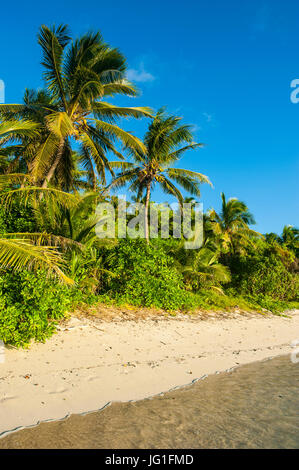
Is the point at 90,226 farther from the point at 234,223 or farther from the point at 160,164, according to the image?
the point at 234,223

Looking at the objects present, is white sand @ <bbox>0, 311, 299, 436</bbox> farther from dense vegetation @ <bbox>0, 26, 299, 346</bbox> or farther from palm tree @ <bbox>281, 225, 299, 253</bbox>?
palm tree @ <bbox>281, 225, 299, 253</bbox>

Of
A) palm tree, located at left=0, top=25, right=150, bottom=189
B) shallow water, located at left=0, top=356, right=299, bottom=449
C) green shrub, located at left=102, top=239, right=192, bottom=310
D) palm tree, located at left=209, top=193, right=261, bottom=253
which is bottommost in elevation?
shallow water, located at left=0, top=356, right=299, bottom=449

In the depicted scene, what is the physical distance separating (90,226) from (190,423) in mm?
6163

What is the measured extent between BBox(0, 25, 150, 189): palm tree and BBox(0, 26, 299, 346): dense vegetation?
44 millimetres

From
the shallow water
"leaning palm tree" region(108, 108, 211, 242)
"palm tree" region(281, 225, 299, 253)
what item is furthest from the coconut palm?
the shallow water

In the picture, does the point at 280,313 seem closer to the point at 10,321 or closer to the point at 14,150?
the point at 10,321

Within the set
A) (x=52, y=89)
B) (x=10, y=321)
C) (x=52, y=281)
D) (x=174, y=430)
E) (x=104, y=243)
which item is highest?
(x=52, y=89)

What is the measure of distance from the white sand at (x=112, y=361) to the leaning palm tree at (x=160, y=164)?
8032mm

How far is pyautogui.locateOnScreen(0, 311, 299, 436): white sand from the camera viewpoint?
4.24 m

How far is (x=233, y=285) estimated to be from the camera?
55.2ft

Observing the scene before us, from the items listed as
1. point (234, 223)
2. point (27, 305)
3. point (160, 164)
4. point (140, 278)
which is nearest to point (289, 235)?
point (234, 223)
